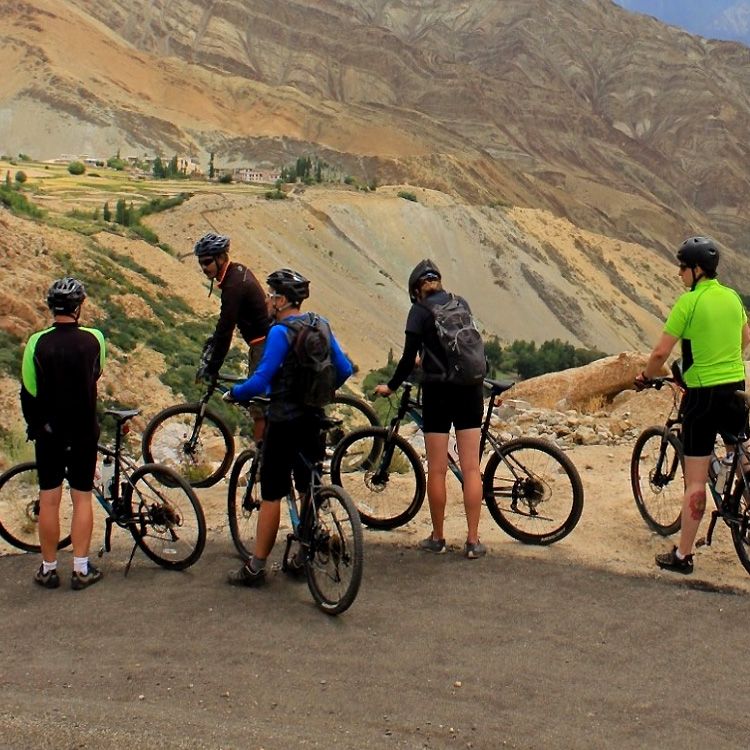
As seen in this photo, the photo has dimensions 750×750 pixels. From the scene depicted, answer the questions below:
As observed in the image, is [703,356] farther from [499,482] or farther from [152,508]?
[152,508]

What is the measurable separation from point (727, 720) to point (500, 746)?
3.98ft

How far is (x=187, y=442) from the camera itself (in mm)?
8125

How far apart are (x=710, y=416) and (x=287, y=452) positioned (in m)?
2.83

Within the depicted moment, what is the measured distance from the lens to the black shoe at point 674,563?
6504 mm

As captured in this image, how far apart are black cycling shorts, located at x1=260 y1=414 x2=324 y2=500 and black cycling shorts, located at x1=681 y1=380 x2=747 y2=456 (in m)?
2.50

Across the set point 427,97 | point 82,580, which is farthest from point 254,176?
point 82,580

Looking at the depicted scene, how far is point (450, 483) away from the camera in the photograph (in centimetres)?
870

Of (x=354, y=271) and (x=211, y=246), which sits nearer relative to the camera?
(x=211, y=246)

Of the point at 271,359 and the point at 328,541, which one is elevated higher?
the point at 271,359

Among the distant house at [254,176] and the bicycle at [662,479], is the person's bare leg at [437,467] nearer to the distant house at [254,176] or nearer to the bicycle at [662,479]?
the bicycle at [662,479]

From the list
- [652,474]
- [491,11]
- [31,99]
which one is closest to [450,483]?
[652,474]

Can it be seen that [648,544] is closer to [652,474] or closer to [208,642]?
[652,474]

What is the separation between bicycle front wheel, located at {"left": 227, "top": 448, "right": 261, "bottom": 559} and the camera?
21.2 feet

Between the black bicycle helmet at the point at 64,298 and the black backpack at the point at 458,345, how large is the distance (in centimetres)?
234
